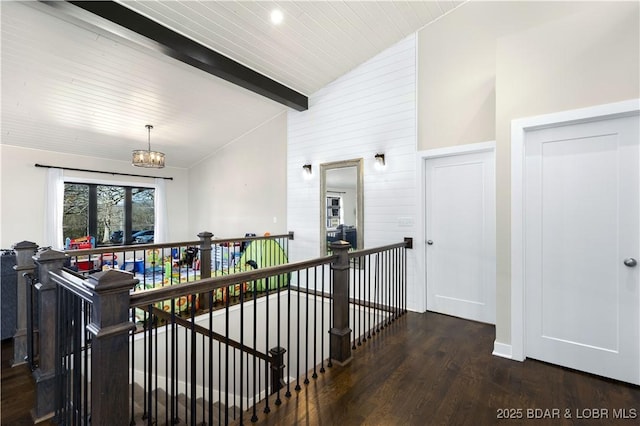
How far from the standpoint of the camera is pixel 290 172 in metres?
5.38

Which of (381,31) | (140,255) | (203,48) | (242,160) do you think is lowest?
(140,255)

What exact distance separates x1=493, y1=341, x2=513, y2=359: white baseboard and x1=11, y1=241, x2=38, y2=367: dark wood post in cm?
392

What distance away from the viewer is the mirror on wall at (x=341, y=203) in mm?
4453

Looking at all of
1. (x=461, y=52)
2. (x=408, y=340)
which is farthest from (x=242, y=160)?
(x=408, y=340)

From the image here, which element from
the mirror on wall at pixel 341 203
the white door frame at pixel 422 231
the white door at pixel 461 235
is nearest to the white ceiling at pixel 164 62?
the mirror on wall at pixel 341 203

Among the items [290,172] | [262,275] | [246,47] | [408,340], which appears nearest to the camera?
[262,275]

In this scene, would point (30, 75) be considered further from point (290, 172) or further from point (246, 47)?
point (290, 172)

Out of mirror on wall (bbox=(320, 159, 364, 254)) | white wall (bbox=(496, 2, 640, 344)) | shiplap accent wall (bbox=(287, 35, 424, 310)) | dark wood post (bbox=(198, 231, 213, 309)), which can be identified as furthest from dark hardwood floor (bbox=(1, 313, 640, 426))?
mirror on wall (bbox=(320, 159, 364, 254))

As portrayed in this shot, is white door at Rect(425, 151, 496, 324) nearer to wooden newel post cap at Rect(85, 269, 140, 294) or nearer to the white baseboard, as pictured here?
the white baseboard

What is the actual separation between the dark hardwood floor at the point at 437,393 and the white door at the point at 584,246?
0.23 meters

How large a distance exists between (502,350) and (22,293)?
4.14 metres

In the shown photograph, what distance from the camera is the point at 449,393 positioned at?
7.02ft

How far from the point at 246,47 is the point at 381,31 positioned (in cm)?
174

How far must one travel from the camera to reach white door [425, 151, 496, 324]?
342 cm
